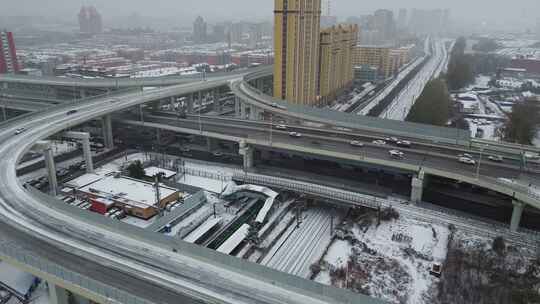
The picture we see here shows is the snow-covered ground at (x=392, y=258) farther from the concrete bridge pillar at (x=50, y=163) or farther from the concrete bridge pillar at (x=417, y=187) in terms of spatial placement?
the concrete bridge pillar at (x=50, y=163)

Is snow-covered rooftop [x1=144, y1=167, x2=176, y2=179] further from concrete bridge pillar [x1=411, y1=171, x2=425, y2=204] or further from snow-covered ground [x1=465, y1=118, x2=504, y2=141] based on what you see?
snow-covered ground [x1=465, y1=118, x2=504, y2=141]

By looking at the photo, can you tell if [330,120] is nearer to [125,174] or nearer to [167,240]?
[125,174]

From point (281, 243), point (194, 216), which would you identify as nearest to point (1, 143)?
point (194, 216)

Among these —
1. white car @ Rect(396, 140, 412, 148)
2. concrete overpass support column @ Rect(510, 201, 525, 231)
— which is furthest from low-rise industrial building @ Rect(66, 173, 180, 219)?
concrete overpass support column @ Rect(510, 201, 525, 231)

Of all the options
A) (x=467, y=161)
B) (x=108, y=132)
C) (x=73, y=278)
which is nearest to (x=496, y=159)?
(x=467, y=161)

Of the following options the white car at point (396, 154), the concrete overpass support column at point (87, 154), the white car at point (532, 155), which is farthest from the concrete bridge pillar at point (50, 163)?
the white car at point (532, 155)
